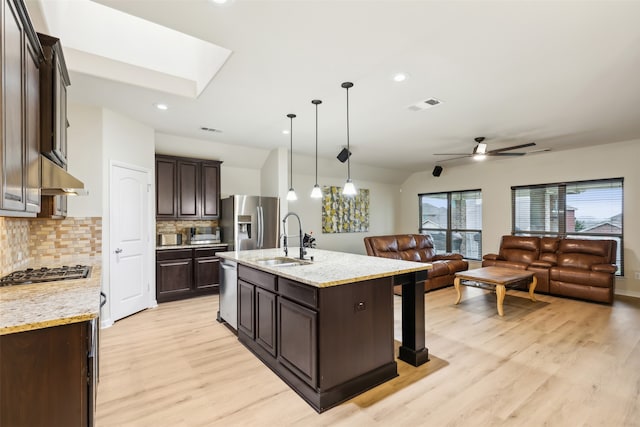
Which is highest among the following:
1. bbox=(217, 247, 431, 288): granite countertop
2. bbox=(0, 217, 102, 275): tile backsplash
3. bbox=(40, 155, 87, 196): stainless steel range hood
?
bbox=(40, 155, 87, 196): stainless steel range hood

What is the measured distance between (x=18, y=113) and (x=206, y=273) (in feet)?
13.4

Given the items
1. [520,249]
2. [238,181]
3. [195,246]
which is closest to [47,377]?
[195,246]

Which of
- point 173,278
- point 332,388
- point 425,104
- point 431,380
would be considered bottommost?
point 431,380

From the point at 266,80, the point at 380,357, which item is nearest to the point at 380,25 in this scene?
the point at 266,80

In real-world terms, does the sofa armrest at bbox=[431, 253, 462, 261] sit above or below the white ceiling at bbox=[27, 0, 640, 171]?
below

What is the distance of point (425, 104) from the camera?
3611 millimetres

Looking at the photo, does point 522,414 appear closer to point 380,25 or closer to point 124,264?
point 380,25

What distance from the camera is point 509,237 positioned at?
6.34 meters

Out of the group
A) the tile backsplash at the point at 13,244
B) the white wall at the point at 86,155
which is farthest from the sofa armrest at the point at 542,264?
the tile backsplash at the point at 13,244

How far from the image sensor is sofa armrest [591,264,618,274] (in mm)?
4723

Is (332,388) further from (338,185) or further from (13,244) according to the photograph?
(338,185)

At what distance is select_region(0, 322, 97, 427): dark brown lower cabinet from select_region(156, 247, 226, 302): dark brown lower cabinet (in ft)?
11.6

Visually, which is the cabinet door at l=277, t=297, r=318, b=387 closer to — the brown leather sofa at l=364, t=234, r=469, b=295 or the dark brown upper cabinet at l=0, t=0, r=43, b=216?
the dark brown upper cabinet at l=0, t=0, r=43, b=216

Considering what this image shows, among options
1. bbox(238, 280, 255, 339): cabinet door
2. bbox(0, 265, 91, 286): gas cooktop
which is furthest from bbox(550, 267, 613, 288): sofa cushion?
bbox(0, 265, 91, 286): gas cooktop
